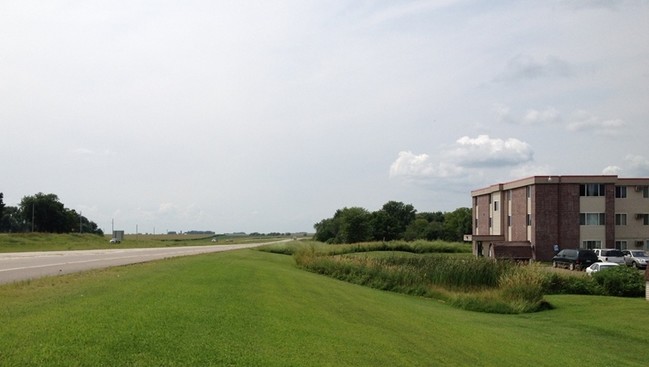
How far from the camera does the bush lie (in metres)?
32.8

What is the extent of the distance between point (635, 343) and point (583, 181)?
5151cm

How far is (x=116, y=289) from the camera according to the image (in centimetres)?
1664

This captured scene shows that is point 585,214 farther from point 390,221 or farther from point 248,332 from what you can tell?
point 390,221

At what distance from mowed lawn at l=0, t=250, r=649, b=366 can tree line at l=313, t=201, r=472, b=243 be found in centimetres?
12397

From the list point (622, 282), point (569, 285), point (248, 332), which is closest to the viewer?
point (248, 332)

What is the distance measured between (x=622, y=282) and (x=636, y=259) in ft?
81.4

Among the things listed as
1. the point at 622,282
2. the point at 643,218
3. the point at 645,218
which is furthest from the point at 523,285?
the point at 645,218

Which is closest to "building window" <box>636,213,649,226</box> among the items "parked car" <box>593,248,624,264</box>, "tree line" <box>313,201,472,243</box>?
"parked car" <box>593,248,624,264</box>

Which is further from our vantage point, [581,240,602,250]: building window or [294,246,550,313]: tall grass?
[581,240,602,250]: building window

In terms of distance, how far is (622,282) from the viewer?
3294 cm

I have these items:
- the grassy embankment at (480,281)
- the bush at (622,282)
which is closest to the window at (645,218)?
the grassy embankment at (480,281)

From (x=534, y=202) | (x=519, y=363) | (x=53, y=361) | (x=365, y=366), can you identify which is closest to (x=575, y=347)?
(x=519, y=363)

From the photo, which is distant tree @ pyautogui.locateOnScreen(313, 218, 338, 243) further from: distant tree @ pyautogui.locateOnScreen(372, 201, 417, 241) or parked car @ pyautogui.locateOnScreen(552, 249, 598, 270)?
parked car @ pyautogui.locateOnScreen(552, 249, 598, 270)

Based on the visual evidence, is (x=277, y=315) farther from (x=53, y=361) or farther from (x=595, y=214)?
(x=595, y=214)
